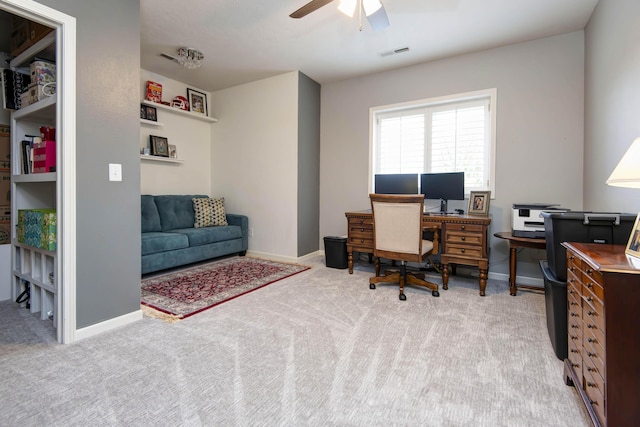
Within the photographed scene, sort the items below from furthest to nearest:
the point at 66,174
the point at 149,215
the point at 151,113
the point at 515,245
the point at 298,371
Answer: the point at 151,113 → the point at 149,215 → the point at 515,245 → the point at 66,174 → the point at 298,371

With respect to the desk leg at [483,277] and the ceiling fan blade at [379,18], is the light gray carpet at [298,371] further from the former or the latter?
the ceiling fan blade at [379,18]

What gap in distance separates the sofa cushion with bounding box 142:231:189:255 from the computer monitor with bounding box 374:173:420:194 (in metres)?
2.48

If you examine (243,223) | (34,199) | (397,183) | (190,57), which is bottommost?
(243,223)

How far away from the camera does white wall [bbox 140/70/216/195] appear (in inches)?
169

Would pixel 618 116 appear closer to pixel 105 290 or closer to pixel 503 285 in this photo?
pixel 503 285

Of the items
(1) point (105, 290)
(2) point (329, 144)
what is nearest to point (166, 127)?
(2) point (329, 144)

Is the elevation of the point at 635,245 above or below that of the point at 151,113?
below

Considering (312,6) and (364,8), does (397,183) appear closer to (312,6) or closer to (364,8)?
(364,8)

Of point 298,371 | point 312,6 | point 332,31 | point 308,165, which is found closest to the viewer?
point 298,371

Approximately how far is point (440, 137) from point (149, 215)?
3833mm

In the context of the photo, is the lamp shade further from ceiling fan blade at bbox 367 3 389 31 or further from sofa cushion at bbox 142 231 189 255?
sofa cushion at bbox 142 231 189 255

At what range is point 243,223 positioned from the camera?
4637 millimetres

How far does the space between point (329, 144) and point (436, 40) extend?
1934 mm

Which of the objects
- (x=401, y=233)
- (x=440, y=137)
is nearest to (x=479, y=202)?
(x=440, y=137)
